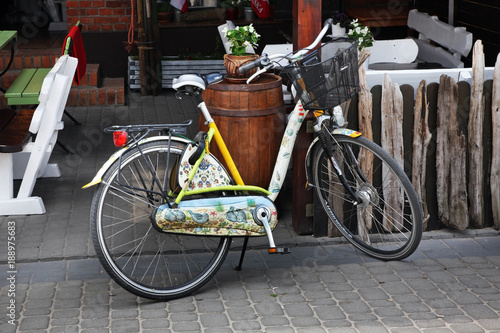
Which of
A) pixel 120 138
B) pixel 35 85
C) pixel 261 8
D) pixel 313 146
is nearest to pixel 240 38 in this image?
pixel 313 146

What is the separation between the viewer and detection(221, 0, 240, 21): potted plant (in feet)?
33.8

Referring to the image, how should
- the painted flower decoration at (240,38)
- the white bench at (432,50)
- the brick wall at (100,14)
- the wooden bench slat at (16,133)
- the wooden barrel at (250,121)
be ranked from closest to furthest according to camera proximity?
the wooden barrel at (250,121), the painted flower decoration at (240,38), the wooden bench slat at (16,133), the white bench at (432,50), the brick wall at (100,14)

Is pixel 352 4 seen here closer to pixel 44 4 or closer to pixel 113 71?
pixel 113 71

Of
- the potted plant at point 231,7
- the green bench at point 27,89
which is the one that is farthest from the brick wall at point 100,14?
the green bench at point 27,89

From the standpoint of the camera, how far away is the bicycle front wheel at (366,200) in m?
4.55

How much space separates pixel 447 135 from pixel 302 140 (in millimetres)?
966

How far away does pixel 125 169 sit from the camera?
13.5 ft

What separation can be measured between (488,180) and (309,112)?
1.35 metres

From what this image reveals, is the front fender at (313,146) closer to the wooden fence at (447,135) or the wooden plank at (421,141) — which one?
the wooden fence at (447,135)

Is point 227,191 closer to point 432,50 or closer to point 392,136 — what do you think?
point 392,136

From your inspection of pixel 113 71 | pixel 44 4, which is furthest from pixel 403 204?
pixel 44 4

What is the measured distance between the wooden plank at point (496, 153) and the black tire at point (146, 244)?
1.92 m

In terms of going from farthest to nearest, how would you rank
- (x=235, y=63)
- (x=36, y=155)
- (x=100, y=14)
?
(x=100, y=14) → (x=36, y=155) → (x=235, y=63)

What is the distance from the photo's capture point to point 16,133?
219 inches
